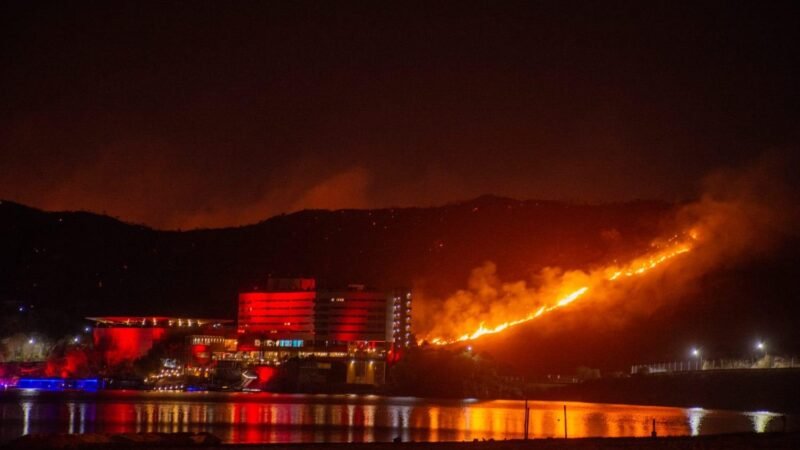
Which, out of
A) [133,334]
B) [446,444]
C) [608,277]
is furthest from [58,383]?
[446,444]

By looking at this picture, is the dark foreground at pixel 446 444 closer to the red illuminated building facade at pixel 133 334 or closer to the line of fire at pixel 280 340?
the line of fire at pixel 280 340

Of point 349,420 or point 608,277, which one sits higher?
point 608,277

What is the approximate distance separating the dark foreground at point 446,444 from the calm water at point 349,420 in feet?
36.3

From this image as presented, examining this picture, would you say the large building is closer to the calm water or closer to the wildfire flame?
the wildfire flame

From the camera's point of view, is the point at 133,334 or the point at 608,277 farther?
the point at 133,334

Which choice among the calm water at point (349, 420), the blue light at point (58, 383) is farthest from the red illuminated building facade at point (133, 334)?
the calm water at point (349, 420)

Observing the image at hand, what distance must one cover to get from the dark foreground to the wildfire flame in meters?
94.3

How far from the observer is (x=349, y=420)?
7550cm

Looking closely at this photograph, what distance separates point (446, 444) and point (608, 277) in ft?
346

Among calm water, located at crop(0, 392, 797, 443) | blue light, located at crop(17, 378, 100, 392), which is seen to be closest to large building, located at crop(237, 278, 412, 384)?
blue light, located at crop(17, 378, 100, 392)

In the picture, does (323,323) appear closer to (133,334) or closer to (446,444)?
(133,334)

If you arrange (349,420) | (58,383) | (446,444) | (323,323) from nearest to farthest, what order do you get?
(446,444), (349,420), (58,383), (323,323)

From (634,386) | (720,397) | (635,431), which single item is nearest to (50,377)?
(634,386)

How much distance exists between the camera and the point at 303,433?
202ft
